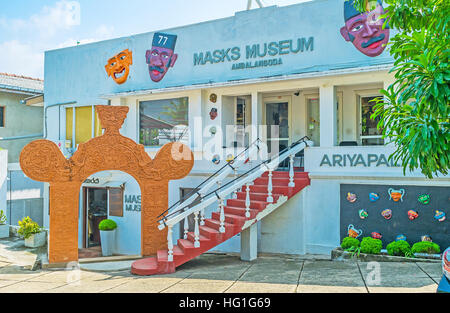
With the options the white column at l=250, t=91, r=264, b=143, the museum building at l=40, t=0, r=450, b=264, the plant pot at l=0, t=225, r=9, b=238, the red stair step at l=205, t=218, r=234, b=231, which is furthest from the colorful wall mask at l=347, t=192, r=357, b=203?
the plant pot at l=0, t=225, r=9, b=238

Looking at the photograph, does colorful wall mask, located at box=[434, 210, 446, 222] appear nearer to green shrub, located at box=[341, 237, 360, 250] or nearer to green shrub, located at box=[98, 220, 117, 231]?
green shrub, located at box=[341, 237, 360, 250]

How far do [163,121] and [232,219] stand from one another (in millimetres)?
5682

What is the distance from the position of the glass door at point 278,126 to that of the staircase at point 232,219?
2.04 meters

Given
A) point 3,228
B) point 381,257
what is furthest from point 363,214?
point 3,228

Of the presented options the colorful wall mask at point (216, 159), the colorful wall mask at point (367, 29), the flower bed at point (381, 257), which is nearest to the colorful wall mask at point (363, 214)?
the flower bed at point (381, 257)

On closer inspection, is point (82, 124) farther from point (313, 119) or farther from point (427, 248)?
point (427, 248)

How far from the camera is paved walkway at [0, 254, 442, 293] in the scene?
7.66 meters

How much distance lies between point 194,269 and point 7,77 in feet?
57.1

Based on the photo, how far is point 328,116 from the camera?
39.5 feet

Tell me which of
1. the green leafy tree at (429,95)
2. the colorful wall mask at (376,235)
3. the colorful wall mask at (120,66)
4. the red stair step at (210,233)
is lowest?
the colorful wall mask at (376,235)

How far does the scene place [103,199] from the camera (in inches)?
640

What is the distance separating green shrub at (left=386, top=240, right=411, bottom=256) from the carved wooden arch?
5130 millimetres

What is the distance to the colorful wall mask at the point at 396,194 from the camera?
10766 millimetres

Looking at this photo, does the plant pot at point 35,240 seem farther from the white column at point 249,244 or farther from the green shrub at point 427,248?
the green shrub at point 427,248
